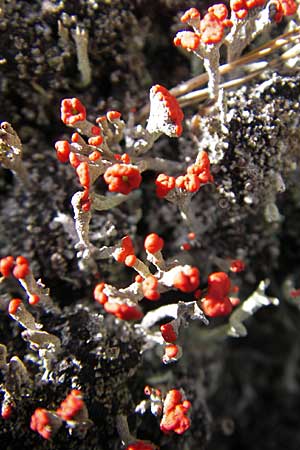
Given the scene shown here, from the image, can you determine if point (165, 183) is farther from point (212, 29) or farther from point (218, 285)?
point (212, 29)

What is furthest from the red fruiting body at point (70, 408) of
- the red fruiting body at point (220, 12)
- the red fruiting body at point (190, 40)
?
the red fruiting body at point (220, 12)

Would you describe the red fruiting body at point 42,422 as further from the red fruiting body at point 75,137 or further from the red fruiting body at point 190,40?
the red fruiting body at point 190,40

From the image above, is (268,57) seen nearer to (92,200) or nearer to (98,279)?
(92,200)

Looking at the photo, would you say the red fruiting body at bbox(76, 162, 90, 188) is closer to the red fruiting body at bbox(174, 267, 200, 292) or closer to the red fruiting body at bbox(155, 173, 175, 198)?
the red fruiting body at bbox(155, 173, 175, 198)

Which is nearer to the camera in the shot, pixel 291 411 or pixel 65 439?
pixel 65 439

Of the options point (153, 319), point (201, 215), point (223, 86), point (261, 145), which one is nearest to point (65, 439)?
point (153, 319)

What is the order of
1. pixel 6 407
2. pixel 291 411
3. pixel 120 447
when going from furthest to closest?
pixel 291 411 < pixel 120 447 < pixel 6 407

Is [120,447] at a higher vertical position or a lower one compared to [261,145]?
lower
